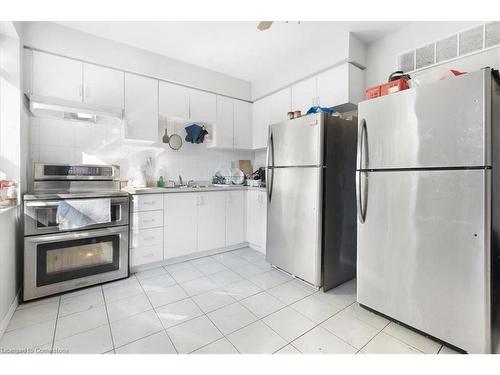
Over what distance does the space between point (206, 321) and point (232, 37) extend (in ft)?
8.96

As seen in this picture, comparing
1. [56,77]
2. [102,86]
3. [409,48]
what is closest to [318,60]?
[409,48]

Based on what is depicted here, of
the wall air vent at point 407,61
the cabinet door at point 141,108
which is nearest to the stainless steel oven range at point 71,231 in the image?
the cabinet door at point 141,108

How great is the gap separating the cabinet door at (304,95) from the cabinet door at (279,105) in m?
0.11

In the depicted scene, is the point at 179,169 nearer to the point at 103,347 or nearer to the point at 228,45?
the point at 228,45

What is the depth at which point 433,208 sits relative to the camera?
4.76ft

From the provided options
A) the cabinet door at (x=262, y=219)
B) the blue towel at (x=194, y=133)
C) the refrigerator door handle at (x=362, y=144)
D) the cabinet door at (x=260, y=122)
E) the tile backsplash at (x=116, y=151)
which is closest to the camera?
the refrigerator door handle at (x=362, y=144)

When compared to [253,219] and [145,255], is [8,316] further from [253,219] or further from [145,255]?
[253,219]

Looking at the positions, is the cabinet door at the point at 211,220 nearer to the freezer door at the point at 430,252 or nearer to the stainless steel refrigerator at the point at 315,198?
the stainless steel refrigerator at the point at 315,198

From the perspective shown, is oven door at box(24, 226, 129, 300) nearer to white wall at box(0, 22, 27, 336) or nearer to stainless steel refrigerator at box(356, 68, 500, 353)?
white wall at box(0, 22, 27, 336)

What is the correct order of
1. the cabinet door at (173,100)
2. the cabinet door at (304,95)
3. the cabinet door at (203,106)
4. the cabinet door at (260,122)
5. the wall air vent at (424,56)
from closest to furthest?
the wall air vent at (424,56) < the cabinet door at (304,95) < the cabinet door at (173,100) < the cabinet door at (203,106) < the cabinet door at (260,122)

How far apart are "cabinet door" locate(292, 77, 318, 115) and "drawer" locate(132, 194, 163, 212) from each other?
80.2 inches

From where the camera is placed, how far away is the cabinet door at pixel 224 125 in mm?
3414
